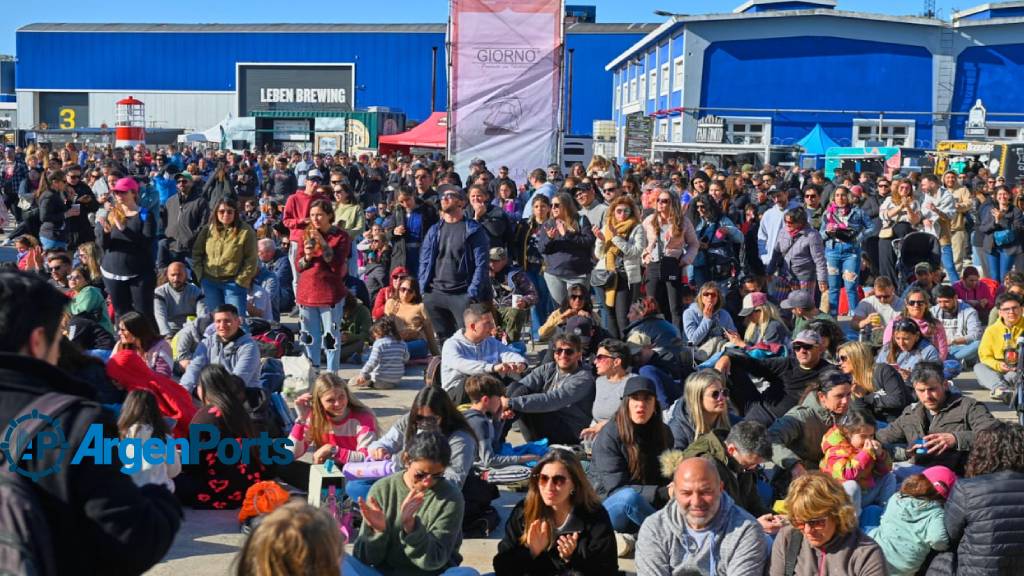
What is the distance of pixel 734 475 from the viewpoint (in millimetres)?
5906

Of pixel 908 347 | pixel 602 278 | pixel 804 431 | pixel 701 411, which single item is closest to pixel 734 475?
pixel 701 411

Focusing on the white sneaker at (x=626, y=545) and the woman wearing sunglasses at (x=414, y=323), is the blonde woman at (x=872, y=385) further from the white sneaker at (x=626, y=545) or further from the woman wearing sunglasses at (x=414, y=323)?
the woman wearing sunglasses at (x=414, y=323)

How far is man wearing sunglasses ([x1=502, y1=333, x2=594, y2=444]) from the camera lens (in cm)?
753

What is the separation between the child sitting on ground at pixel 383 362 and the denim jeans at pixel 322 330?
0.27 metres

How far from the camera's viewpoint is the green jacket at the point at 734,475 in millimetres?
5805

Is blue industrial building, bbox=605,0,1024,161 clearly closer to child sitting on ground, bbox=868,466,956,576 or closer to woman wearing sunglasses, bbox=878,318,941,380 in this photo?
woman wearing sunglasses, bbox=878,318,941,380

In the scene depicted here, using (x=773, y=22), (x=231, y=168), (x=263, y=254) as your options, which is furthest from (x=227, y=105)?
(x=263, y=254)

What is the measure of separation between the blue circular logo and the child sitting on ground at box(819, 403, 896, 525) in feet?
14.7

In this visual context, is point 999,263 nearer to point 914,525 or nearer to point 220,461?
point 914,525

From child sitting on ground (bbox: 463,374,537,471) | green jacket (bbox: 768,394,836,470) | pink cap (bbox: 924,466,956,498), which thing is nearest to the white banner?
child sitting on ground (bbox: 463,374,537,471)

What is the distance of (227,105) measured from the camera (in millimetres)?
70438

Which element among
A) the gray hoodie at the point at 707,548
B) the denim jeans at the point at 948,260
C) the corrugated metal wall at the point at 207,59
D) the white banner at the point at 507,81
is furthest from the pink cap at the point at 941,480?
the corrugated metal wall at the point at 207,59

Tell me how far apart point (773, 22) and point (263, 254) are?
2889 centimetres

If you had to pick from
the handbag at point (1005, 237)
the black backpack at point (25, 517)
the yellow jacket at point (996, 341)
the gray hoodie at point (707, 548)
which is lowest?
the gray hoodie at point (707, 548)
